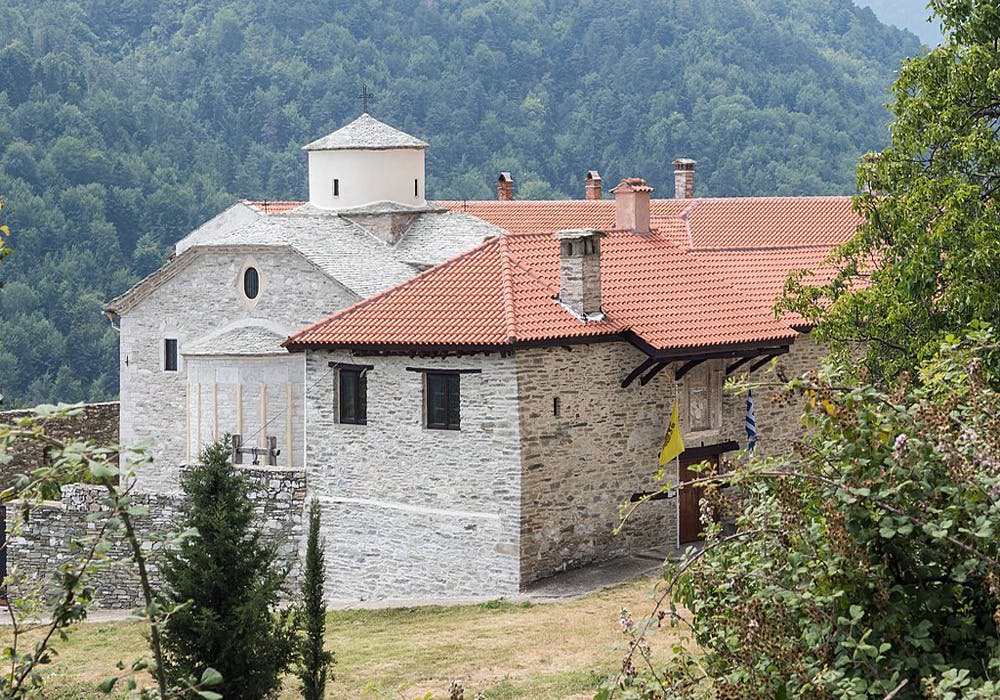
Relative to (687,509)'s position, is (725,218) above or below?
above

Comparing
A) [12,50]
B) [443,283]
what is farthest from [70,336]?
[443,283]

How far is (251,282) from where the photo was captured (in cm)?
2861

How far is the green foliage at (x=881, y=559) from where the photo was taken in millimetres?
7219

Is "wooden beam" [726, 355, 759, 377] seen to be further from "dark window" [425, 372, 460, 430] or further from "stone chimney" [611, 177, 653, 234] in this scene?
"dark window" [425, 372, 460, 430]

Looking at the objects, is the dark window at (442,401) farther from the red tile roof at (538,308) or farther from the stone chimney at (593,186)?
the stone chimney at (593,186)

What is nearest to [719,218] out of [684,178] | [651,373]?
[684,178]

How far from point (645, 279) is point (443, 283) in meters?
3.14

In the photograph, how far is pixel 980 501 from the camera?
7.24 meters

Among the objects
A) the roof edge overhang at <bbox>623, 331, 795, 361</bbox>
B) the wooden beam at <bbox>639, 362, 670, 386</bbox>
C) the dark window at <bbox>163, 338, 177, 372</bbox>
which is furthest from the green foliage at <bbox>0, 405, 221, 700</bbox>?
the dark window at <bbox>163, 338, 177, 372</bbox>

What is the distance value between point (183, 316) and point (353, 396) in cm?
846

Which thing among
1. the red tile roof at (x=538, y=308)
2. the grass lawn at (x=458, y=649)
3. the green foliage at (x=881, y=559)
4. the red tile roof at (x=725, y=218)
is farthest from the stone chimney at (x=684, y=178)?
the green foliage at (x=881, y=559)

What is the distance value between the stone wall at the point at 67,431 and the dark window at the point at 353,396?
6.01 m

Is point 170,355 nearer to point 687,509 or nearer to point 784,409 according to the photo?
point 687,509

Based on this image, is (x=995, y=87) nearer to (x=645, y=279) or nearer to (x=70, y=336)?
(x=645, y=279)
